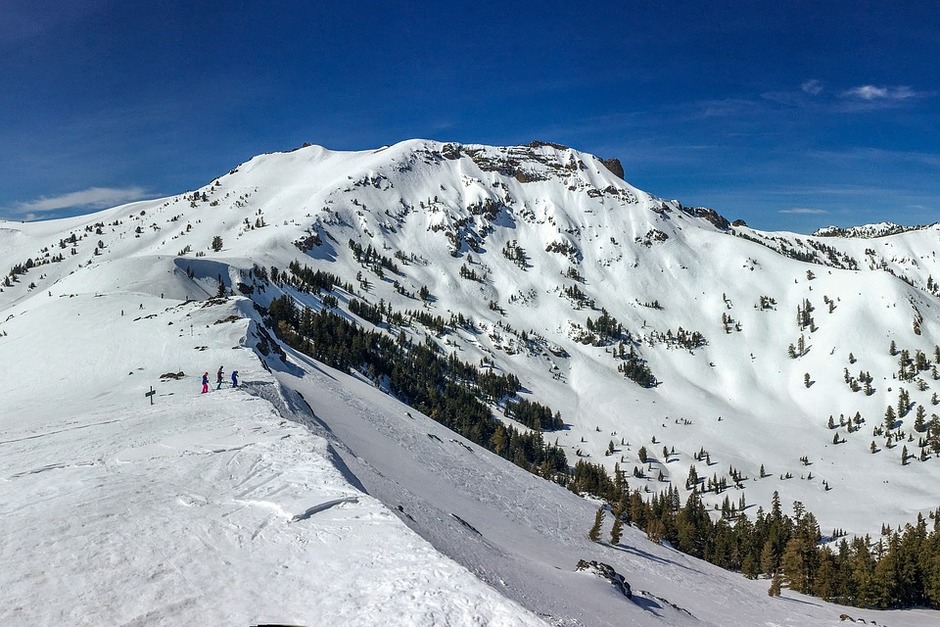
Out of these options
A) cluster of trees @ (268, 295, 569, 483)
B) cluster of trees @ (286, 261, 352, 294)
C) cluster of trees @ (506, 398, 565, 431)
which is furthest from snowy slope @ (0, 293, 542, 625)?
cluster of trees @ (286, 261, 352, 294)

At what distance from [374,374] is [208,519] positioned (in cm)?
10308

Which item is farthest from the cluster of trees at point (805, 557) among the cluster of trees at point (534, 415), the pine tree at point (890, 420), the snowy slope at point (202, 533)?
the pine tree at point (890, 420)

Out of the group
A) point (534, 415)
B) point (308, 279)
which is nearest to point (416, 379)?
point (534, 415)

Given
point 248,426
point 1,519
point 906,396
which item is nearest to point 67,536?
point 1,519

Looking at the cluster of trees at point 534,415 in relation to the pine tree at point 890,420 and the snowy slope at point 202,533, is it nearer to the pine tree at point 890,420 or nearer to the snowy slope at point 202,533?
the pine tree at point 890,420

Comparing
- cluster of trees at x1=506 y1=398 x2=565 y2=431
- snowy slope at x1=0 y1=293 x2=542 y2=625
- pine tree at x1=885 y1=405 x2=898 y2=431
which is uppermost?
snowy slope at x1=0 y1=293 x2=542 y2=625

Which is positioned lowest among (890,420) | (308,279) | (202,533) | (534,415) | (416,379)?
(534,415)

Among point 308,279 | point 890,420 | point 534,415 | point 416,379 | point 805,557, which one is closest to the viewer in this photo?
point 805,557

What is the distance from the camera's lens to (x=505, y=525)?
27.8 m

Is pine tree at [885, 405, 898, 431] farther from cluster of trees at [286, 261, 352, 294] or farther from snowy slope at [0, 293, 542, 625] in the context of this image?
snowy slope at [0, 293, 542, 625]

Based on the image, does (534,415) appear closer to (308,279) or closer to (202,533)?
(308,279)

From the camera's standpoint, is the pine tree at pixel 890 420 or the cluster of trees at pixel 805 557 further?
the pine tree at pixel 890 420

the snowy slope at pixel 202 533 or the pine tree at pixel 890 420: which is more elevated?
the snowy slope at pixel 202 533

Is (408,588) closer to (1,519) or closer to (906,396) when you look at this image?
(1,519)
